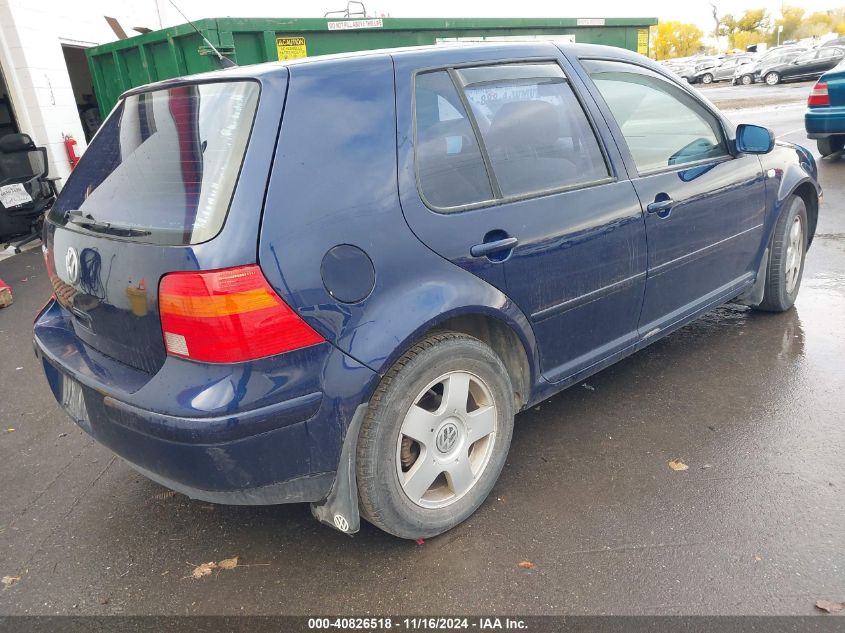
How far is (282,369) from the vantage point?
81.2 inches

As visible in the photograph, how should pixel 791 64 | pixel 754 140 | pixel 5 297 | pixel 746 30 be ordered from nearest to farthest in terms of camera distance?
1. pixel 754 140
2. pixel 5 297
3. pixel 791 64
4. pixel 746 30

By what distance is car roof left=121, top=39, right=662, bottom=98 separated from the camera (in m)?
2.28

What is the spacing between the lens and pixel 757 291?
4367 millimetres

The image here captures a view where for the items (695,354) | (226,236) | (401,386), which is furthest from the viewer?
(695,354)

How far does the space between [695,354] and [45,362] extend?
349 centimetres


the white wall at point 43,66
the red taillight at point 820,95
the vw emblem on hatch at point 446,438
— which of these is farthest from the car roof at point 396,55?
the red taillight at point 820,95

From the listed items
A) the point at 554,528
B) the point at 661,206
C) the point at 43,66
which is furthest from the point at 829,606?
the point at 43,66

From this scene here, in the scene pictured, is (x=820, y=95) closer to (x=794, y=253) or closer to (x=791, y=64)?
(x=794, y=253)

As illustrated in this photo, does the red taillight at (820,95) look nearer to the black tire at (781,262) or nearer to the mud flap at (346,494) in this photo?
the black tire at (781,262)

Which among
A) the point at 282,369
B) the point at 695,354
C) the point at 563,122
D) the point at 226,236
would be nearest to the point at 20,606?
the point at 282,369

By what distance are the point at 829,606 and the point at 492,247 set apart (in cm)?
163

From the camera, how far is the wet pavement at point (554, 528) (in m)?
2.30

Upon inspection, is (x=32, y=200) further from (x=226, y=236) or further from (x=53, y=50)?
(x=226, y=236)

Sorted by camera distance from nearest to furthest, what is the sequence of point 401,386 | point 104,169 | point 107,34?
point 401,386 → point 104,169 → point 107,34
